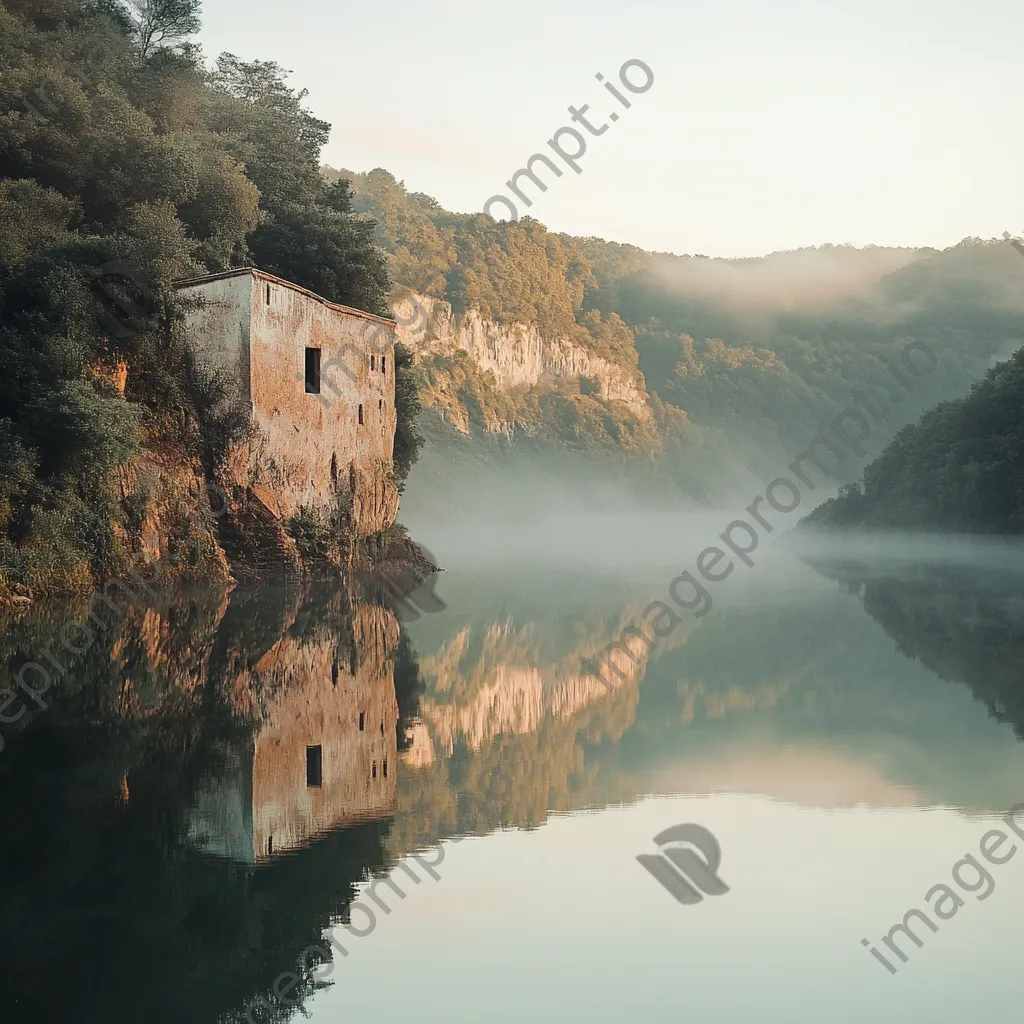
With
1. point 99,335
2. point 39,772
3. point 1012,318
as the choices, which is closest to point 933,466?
point 99,335

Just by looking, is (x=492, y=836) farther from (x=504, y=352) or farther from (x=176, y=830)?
(x=504, y=352)

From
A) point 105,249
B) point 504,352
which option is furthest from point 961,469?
point 504,352

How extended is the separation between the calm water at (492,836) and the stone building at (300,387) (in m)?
13.1

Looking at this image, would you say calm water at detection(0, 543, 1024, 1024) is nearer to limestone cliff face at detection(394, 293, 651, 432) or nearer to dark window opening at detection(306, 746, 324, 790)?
dark window opening at detection(306, 746, 324, 790)

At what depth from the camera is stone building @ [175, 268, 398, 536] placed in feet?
96.1

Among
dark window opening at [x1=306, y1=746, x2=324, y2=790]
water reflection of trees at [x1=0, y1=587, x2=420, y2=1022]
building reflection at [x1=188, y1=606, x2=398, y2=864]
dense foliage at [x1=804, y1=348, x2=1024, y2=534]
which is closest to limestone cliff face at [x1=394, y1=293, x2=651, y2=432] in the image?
dense foliage at [x1=804, y1=348, x2=1024, y2=534]

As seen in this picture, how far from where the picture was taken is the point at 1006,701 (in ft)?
45.4

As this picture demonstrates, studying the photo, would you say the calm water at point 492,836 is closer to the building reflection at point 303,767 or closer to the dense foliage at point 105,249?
the building reflection at point 303,767

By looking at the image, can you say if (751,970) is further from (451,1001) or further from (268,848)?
(268,848)

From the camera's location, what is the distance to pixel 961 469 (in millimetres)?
63000

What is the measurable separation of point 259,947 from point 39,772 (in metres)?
4.03

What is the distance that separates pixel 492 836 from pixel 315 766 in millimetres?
2319

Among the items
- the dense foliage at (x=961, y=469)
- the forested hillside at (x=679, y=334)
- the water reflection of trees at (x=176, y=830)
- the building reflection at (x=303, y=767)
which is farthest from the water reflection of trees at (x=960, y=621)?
the forested hillside at (x=679, y=334)

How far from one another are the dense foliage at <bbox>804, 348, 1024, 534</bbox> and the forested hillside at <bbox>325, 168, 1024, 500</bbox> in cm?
6277
